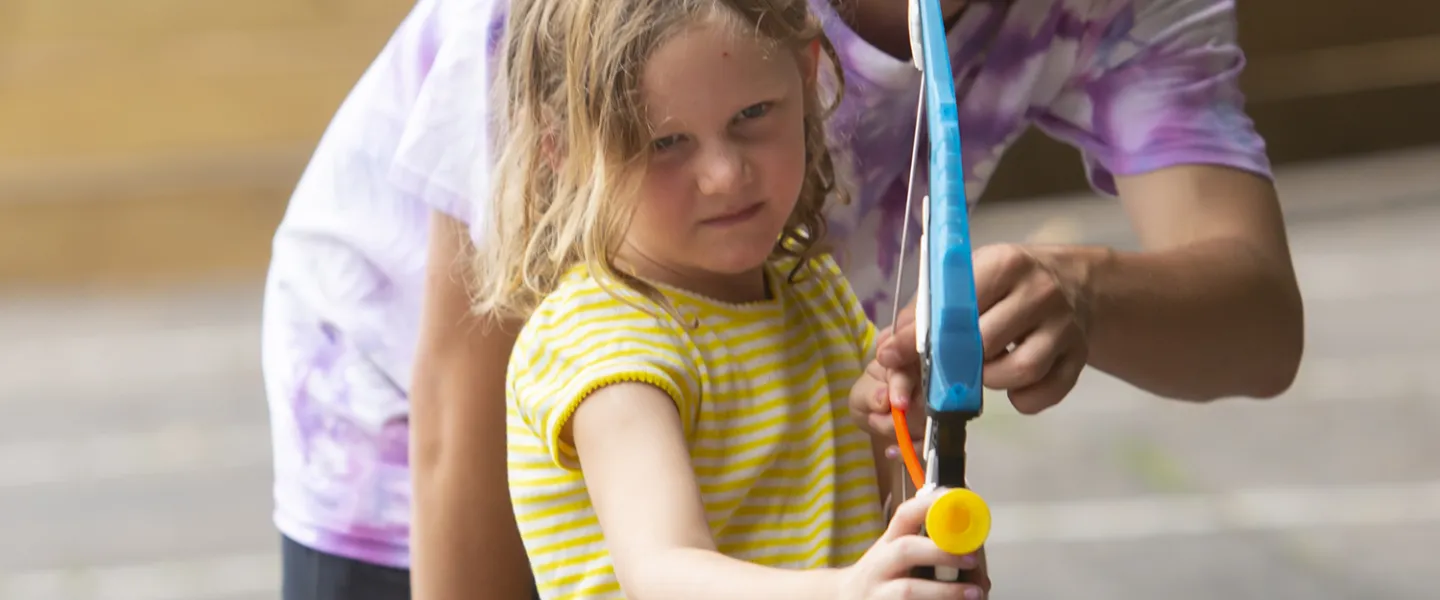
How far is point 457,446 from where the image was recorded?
0.99m

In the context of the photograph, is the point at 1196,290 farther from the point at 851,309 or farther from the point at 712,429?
the point at 712,429

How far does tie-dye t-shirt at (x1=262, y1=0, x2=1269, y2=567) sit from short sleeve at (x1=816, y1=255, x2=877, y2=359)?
76 millimetres

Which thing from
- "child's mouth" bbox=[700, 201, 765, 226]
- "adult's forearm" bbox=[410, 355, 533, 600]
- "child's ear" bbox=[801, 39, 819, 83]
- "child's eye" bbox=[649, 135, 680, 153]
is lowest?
"adult's forearm" bbox=[410, 355, 533, 600]

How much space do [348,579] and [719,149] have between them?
47 cm

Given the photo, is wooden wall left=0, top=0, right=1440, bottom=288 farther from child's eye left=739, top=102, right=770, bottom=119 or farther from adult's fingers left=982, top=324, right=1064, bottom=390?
adult's fingers left=982, top=324, right=1064, bottom=390

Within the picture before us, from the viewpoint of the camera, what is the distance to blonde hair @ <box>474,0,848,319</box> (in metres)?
0.84

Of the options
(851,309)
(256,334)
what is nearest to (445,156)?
(851,309)

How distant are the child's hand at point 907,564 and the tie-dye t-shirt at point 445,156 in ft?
1.35

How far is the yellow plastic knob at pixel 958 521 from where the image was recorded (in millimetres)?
587

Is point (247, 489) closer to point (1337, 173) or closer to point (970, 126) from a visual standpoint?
point (970, 126)

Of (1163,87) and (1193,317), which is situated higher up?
(1163,87)

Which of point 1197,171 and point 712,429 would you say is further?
point 1197,171

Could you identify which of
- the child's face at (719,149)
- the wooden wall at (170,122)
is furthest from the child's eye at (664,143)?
the wooden wall at (170,122)

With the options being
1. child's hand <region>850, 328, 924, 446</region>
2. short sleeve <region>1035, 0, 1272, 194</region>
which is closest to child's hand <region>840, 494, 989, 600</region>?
child's hand <region>850, 328, 924, 446</region>
